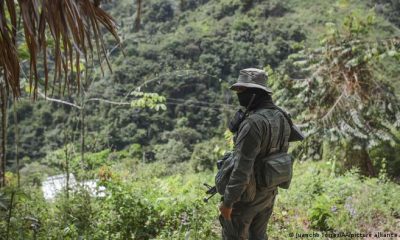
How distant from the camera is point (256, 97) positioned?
3139 millimetres

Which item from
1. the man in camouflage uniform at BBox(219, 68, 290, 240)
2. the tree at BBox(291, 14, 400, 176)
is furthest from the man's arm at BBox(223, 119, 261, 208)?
the tree at BBox(291, 14, 400, 176)

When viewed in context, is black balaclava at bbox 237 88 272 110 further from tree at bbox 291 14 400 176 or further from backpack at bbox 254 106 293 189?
tree at bbox 291 14 400 176

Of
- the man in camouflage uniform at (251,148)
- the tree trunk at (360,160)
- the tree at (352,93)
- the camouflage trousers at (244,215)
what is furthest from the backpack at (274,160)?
the tree trunk at (360,160)

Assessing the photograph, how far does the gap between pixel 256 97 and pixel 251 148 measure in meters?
0.41

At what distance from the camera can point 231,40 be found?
48406 millimetres

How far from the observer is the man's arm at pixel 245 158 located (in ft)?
9.64

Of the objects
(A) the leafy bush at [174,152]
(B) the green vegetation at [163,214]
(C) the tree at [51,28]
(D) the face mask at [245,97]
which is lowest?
(A) the leafy bush at [174,152]

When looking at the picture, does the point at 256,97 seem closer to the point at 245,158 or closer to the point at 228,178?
the point at 245,158

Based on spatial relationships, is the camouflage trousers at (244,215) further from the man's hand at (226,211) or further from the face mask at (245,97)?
the face mask at (245,97)

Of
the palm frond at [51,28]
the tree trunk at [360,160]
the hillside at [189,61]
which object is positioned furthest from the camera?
the hillside at [189,61]

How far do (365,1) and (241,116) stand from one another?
41.9 meters

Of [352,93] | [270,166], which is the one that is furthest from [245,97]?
[352,93]

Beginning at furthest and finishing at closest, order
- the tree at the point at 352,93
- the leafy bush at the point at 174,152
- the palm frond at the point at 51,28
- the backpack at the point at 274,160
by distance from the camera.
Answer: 1. the leafy bush at the point at 174,152
2. the tree at the point at 352,93
3. the backpack at the point at 274,160
4. the palm frond at the point at 51,28

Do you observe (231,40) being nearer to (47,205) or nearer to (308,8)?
(308,8)
